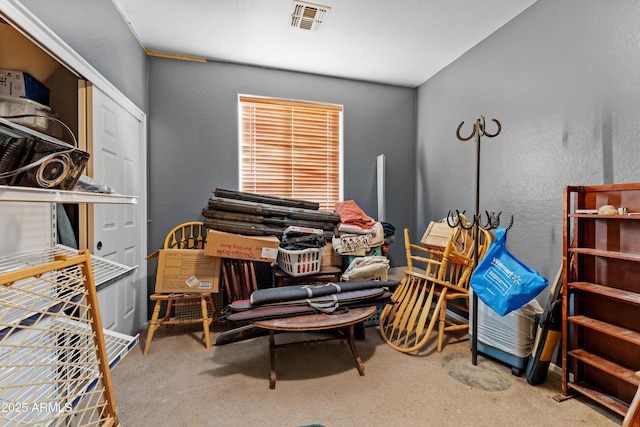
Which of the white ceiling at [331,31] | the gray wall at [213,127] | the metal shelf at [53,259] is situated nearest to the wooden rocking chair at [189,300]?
the gray wall at [213,127]

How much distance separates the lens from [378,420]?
156 cm

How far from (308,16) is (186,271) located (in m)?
2.36

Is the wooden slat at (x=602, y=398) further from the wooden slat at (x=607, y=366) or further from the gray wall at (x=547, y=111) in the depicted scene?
the gray wall at (x=547, y=111)

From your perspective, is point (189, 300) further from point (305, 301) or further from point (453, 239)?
point (453, 239)

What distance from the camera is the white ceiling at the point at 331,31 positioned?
2.18 meters

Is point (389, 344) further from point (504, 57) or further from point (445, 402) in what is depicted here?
point (504, 57)

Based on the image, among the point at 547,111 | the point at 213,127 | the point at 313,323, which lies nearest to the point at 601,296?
the point at 547,111

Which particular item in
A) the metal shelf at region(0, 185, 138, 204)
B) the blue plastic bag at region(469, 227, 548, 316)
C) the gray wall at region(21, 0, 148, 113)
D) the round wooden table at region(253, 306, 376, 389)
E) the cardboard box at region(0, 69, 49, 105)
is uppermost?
the gray wall at region(21, 0, 148, 113)

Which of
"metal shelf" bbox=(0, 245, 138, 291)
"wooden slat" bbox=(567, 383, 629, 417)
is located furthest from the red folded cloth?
"metal shelf" bbox=(0, 245, 138, 291)

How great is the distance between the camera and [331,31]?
2.46 m

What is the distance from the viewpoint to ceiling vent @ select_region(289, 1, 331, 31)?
217 cm

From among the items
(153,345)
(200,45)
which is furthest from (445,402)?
(200,45)

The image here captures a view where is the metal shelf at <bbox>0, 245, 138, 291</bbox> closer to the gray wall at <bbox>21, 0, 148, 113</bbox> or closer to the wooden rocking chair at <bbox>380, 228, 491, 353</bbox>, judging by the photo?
the gray wall at <bbox>21, 0, 148, 113</bbox>

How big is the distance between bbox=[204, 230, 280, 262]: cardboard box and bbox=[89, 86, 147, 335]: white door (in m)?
0.70
